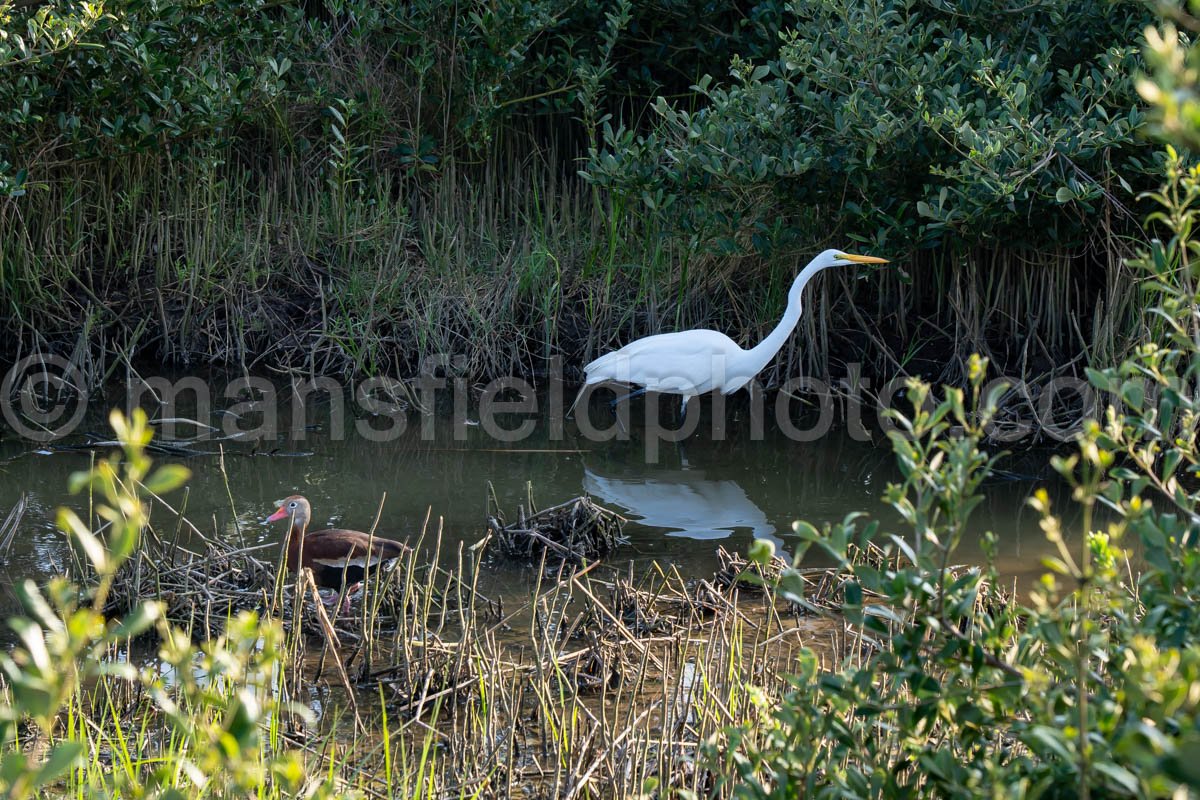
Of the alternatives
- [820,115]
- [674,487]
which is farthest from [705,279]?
[674,487]

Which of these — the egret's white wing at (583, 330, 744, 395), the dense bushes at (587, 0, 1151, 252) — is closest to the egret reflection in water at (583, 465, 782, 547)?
the egret's white wing at (583, 330, 744, 395)

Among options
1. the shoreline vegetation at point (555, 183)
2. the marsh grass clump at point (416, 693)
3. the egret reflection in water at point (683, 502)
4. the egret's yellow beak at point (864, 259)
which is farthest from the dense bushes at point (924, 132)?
the marsh grass clump at point (416, 693)

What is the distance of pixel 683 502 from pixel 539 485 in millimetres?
751

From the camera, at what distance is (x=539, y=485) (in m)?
6.27

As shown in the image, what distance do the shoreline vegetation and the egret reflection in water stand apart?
1.58 meters

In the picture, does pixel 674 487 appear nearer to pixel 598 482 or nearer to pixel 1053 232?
pixel 598 482

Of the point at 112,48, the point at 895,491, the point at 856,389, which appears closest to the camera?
the point at 895,491

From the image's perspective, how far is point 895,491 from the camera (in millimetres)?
1648

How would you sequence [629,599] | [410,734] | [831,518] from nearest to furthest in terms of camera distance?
[410,734]
[629,599]
[831,518]

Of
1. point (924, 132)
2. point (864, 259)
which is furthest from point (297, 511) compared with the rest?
point (924, 132)

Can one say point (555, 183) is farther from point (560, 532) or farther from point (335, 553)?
Answer: point (335, 553)

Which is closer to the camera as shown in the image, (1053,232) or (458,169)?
(1053,232)

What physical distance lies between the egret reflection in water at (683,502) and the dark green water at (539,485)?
0.03 feet

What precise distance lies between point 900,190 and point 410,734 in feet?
15.5
